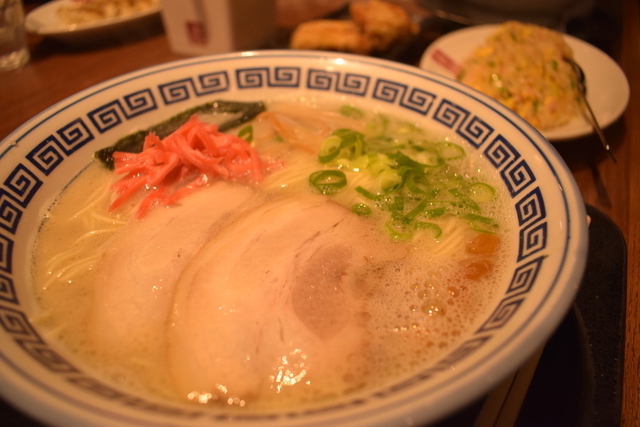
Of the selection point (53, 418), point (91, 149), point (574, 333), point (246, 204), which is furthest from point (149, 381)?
point (574, 333)

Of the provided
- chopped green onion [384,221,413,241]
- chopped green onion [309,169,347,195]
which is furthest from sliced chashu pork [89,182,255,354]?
chopped green onion [384,221,413,241]

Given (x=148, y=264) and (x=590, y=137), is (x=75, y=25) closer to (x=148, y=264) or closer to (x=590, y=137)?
(x=148, y=264)

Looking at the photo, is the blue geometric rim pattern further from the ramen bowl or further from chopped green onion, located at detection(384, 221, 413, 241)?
chopped green onion, located at detection(384, 221, 413, 241)

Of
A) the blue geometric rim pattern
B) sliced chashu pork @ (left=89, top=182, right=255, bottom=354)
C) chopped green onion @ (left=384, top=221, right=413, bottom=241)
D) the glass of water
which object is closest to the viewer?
the blue geometric rim pattern

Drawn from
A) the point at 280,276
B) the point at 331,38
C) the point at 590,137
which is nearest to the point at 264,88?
the point at 331,38

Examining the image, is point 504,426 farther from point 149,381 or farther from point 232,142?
point 232,142

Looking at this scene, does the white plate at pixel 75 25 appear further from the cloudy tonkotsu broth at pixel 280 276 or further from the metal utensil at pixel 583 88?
the metal utensil at pixel 583 88
